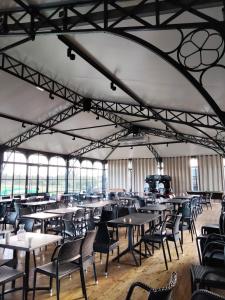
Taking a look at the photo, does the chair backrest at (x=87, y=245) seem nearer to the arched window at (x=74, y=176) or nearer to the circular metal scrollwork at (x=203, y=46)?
the circular metal scrollwork at (x=203, y=46)

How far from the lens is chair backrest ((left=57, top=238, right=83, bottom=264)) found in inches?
118

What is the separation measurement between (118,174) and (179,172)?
458 cm

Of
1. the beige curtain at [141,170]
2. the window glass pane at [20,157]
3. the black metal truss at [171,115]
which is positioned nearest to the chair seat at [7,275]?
the black metal truss at [171,115]

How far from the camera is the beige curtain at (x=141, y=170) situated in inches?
717

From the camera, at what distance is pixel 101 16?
3.30 metres

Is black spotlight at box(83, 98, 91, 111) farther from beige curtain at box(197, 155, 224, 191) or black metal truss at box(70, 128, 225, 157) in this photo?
beige curtain at box(197, 155, 224, 191)

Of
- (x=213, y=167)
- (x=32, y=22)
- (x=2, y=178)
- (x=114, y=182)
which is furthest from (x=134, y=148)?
(x=32, y=22)

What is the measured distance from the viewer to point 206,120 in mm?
7902

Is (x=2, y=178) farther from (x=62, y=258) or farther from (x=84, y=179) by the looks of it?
(x=62, y=258)

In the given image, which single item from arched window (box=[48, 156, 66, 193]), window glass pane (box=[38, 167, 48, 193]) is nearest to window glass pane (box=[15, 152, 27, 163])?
window glass pane (box=[38, 167, 48, 193])

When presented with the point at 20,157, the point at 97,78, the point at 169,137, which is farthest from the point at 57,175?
the point at 97,78

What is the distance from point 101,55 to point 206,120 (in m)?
4.53

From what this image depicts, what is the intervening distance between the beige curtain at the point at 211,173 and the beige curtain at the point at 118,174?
5.38 metres

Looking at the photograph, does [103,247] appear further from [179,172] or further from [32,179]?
[179,172]
